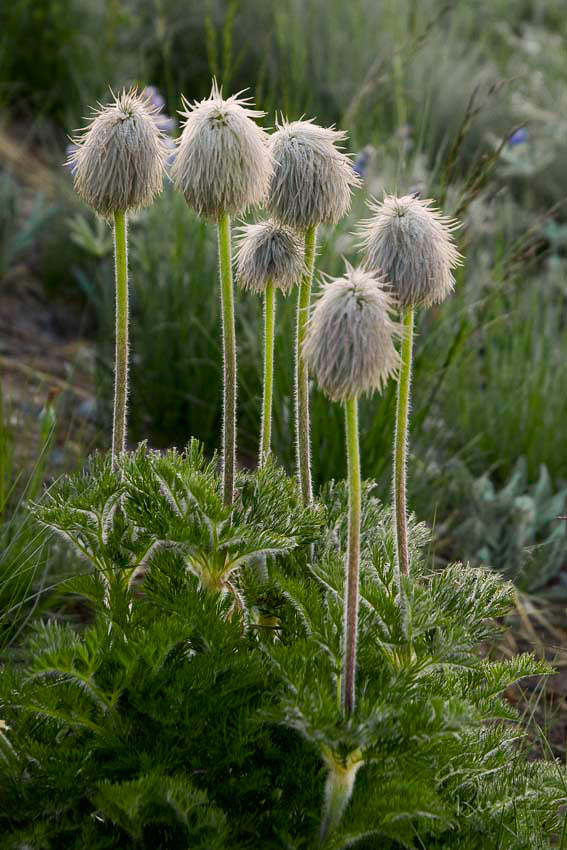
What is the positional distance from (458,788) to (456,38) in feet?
19.8

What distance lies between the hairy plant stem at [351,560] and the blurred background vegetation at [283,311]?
66cm

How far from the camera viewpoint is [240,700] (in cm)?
156

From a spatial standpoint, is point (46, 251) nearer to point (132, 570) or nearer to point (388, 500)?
point (388, 500)

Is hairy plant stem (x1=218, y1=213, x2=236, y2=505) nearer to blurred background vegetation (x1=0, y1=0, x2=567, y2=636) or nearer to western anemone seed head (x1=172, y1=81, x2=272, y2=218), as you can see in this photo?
western anemone seed head (x1=172, y1=81, x2=272, y2=218)

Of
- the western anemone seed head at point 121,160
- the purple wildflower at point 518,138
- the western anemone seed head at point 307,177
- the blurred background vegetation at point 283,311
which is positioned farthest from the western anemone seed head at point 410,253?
the purple wildflower at point 518,138

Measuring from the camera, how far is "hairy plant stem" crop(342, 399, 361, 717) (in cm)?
146

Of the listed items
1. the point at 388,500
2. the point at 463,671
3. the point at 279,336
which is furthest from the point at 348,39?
the point at 463,671

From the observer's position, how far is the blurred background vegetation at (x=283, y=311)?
2916 mm

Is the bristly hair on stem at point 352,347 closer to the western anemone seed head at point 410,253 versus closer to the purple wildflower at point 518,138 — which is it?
the western anemone seed head at point 410,253

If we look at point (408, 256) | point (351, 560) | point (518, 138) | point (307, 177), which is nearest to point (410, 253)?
point (408, 256)

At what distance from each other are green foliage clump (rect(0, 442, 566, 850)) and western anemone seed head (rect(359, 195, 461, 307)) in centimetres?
41

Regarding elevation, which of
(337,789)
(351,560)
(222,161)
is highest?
(222,161)

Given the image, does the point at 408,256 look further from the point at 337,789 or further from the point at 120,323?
the point at 337,789

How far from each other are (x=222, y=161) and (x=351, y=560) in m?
0.62
